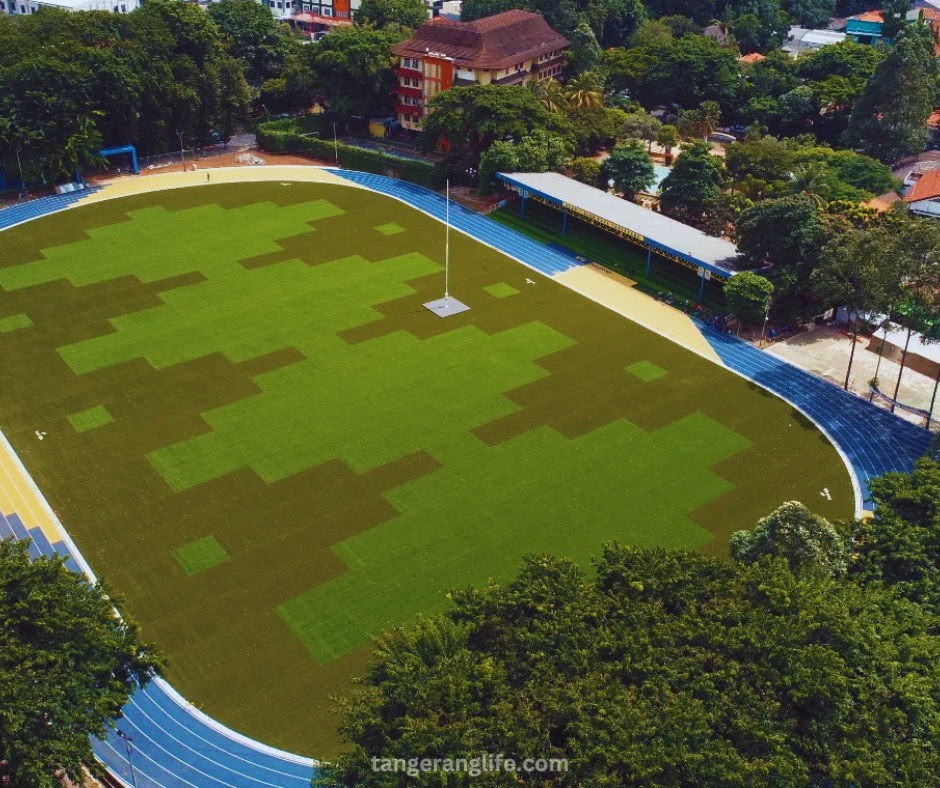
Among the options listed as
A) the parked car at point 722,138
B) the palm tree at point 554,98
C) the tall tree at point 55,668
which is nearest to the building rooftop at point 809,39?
the parked car at point 722,138

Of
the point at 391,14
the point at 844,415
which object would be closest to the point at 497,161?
the point at 844,415

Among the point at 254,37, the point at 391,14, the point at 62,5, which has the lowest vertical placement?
the point at 254,37

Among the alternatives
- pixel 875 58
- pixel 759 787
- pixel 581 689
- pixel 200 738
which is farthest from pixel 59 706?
pixel 875 58

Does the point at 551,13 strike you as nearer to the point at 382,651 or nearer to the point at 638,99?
the point at 638,99

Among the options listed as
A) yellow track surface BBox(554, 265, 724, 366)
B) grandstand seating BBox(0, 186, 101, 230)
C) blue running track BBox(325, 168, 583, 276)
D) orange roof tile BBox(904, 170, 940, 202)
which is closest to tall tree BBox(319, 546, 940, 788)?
yellow track surface BBox(554, 265, 724, 366)

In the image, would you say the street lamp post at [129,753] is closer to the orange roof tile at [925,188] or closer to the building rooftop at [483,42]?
the orange roof tile at [925,188]

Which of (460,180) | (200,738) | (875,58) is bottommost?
(200,738)

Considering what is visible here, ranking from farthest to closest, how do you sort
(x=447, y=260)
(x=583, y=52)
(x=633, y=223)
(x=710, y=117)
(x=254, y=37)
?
1. (x=583, y=52)
2. (x=254, y=37)
3. (x=710, y=117)
4. (x=633, y=223)
5. (x=447, y=260)

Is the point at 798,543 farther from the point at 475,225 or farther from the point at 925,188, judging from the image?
the point at 925,188
